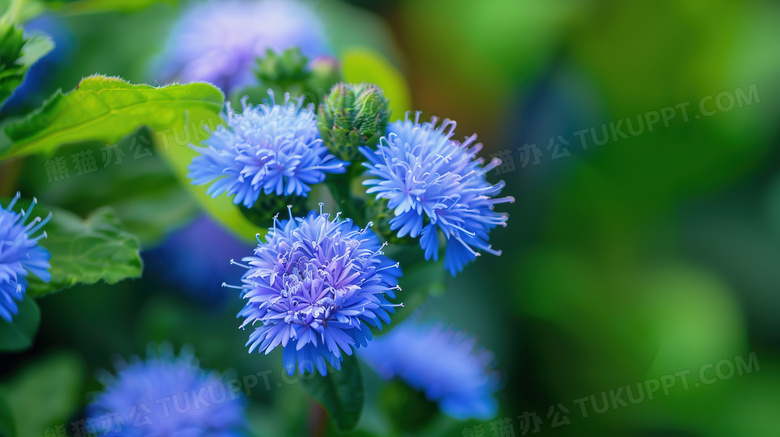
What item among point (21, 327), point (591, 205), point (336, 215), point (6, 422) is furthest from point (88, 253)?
point (591, 205)

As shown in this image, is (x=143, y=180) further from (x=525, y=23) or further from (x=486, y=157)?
(x=525, y=23)

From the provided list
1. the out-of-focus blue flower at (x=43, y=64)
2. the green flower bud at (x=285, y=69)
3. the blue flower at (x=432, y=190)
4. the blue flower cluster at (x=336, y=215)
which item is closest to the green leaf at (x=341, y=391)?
the blue flower cluster at (x=336, y=215)

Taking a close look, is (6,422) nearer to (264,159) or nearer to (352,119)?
(264,159)

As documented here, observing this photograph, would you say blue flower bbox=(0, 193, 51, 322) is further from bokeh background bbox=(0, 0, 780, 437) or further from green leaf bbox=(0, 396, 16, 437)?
bokeh background bbox=(0, 0, 780, 437)

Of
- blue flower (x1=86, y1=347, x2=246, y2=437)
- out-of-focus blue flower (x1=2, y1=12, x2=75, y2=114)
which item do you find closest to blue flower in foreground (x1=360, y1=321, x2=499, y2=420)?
blue flower (x1=86, y1=347, x2=246, y2=437)

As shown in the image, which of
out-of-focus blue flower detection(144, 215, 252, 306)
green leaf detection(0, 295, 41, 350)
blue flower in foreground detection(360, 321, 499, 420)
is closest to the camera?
green leaf detection(0, 295, 41, 350)

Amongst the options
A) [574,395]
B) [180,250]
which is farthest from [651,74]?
[180,250]
